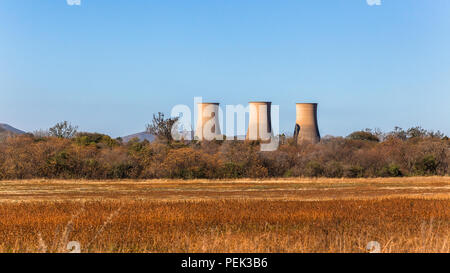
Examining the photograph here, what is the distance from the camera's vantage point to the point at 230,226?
21047mm

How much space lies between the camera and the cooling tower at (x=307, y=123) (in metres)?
80.2

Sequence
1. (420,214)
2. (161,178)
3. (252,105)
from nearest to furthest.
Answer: (420,214), (161,178), (252,105)

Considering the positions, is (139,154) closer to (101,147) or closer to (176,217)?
(101,147)

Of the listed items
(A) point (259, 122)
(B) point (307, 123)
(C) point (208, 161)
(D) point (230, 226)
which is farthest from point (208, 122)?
(D) point (230, 226)

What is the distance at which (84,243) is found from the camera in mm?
16438

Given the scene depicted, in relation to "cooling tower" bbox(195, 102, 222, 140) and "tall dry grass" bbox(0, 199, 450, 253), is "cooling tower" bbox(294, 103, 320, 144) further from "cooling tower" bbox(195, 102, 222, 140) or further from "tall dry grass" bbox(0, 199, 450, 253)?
"tall dry grass" bbox(0, 199, 450, 253)

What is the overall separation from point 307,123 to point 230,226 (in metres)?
62.2

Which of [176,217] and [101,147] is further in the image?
[101,147]

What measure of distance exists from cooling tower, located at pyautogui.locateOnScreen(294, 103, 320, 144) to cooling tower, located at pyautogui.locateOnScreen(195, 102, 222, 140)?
1149 cm

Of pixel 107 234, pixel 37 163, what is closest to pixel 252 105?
pixel 37 163

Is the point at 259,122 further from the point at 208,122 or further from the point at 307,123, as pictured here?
the point at 208,122

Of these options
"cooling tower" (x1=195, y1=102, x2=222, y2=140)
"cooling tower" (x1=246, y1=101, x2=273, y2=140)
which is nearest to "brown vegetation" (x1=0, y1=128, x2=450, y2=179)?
"cooling tower" (x1=246, y1=101, x2=273, y2=140)
